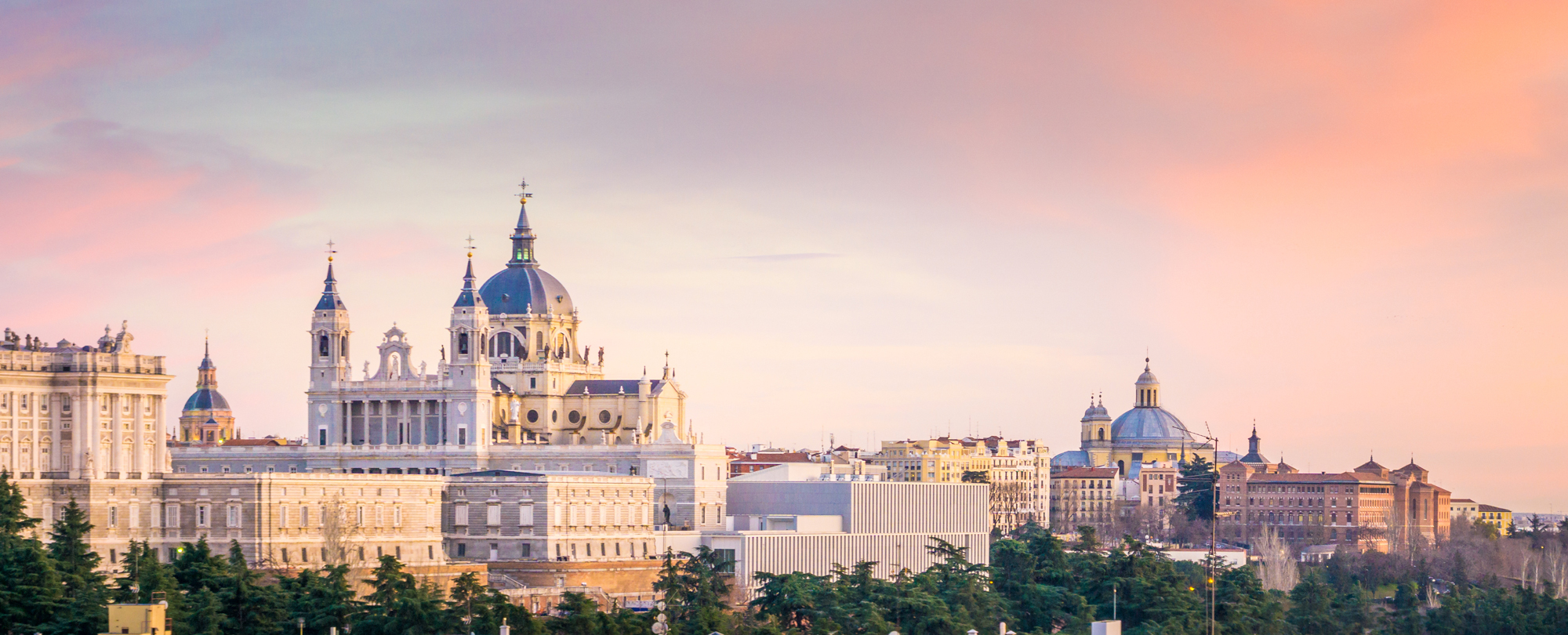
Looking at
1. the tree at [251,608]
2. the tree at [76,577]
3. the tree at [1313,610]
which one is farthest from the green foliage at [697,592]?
the tree at [1313,610]

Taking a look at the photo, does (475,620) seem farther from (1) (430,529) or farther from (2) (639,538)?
(2) (639,538)

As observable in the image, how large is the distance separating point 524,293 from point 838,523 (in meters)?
27.0

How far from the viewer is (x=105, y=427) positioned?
122 metres

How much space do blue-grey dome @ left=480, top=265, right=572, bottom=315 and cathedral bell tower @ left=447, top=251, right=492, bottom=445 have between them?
8411 mm

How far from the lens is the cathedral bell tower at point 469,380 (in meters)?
155

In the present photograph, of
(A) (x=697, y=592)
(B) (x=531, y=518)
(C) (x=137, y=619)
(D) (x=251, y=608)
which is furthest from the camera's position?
(B) (x=531, y=518)

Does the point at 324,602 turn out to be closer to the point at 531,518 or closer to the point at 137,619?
the point at 137,619

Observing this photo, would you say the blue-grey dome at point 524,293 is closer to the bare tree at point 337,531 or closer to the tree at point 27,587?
the bare tree at point 337,531

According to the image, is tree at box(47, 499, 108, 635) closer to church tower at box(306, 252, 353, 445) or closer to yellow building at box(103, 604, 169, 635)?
yellow building at box(103, 604, 169, 635)

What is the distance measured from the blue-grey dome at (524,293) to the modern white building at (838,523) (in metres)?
17.6

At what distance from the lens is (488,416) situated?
512 feet

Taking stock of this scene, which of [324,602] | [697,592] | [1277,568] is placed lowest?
[1277,568]

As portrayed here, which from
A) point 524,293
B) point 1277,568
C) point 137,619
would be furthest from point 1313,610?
point 137,619

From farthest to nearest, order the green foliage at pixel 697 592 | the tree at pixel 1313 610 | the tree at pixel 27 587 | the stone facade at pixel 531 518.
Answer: the stone facade at pixel 531 518 < the tree at pixel 1313 610 < the green foliage at pixel 697 592 < the tree at pixel 27 587
